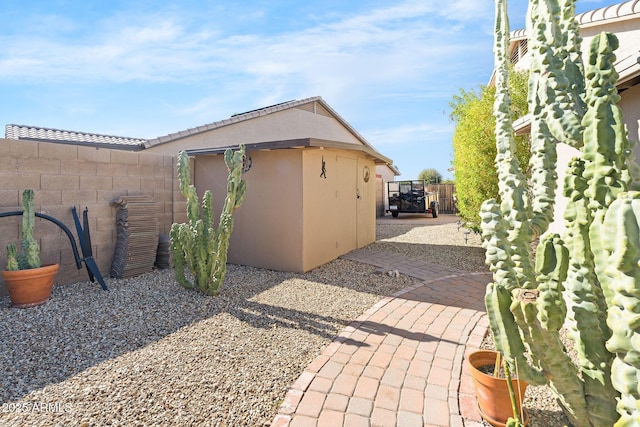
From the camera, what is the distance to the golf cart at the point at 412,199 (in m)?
18.9

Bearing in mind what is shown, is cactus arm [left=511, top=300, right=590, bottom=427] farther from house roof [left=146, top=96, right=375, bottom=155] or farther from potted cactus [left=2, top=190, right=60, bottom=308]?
house roof [left=146, top=96, right=375, bottom=155]

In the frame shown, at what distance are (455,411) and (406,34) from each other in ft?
19.8

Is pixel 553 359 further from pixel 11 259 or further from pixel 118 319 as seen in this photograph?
pixel 11 259

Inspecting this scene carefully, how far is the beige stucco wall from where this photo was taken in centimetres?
653

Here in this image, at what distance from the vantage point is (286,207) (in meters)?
6.62

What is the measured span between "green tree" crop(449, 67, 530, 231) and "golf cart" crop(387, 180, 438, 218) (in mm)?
9289

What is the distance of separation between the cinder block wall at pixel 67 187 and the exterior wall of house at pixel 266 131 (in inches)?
157

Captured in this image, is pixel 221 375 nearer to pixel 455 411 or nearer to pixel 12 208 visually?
pixel 455 411

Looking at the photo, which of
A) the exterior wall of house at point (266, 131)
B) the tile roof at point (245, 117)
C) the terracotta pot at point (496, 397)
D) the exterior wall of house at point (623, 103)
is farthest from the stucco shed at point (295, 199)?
the terracotta pot at point (496, 397)

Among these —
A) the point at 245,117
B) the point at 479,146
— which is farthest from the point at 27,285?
the point at 479,146

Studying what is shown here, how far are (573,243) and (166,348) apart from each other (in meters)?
3.50

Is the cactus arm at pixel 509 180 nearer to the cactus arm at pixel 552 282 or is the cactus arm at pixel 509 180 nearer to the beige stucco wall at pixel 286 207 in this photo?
the cactus arm at pixel 552 282

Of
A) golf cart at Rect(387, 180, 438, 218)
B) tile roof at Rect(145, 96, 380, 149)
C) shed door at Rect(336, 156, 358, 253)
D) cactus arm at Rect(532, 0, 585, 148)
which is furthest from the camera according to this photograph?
golf cart at Rect(387, 180, 438, 218)

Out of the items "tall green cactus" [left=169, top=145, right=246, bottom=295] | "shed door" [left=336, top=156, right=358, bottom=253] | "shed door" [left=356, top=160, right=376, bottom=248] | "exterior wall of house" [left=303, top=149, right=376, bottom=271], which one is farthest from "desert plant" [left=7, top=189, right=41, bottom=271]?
"shed door" [left=356, top=160, right=376, bottom=248]
